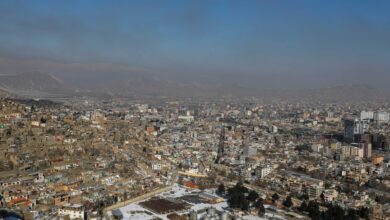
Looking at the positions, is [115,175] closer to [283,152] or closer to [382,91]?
[283,152]

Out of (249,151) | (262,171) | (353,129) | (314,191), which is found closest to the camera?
(314,191)

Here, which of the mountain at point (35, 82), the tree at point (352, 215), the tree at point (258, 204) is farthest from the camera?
the mountain at point (35, 82)

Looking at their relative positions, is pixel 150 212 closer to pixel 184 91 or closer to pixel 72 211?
pixel 72 211

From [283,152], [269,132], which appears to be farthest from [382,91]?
[283,152]

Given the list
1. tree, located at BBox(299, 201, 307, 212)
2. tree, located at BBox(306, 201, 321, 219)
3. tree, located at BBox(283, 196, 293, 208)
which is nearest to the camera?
tree, located at BBox(306, 201, 321, 219)

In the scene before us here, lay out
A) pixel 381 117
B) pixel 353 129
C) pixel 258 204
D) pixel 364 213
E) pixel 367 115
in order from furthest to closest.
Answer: pixel 367 115 → pixel 381 117 → pixel 353 129 → pixel 258 204 → pixel 364 213

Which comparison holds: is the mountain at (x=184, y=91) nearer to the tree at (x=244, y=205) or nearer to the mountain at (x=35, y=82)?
the mountain at (x=35, y=82)

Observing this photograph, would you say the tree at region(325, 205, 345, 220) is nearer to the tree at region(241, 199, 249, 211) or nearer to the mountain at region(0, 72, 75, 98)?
the tree at region(241, 199, 249, 211)

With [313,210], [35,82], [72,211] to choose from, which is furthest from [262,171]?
[35,82]

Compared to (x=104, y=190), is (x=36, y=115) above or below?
above

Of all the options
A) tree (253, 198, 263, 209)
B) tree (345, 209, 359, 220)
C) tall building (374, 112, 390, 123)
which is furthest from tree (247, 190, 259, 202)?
tall building (374, 112, 390, 123)

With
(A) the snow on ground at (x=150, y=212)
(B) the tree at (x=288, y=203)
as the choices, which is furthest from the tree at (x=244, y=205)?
(B) the tree at (x=288, y=203)
